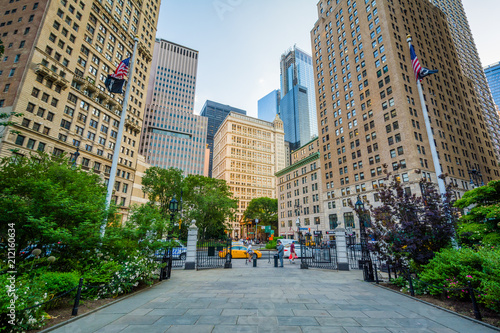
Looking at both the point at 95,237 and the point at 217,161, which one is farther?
the point at 217,161

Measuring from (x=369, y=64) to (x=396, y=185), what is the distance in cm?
5377

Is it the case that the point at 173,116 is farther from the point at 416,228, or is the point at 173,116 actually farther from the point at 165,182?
the point at 416,228

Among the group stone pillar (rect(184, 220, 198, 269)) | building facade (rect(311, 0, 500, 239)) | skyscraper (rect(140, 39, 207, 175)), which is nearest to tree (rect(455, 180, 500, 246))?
stone pillar (rect(184, 220, 198, 269))

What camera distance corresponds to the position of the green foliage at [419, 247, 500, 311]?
599 centimetres

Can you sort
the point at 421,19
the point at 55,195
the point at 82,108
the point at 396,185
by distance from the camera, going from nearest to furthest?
the point at 55,195, the point at 396,185, the point at 82,108, the point at 421,19

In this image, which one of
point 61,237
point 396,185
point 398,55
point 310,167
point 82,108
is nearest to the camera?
point 61,237

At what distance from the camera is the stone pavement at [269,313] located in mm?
5465

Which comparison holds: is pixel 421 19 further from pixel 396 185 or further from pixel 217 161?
pixel 217 161

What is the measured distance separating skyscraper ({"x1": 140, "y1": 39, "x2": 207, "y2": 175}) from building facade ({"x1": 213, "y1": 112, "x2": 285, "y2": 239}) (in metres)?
15.9

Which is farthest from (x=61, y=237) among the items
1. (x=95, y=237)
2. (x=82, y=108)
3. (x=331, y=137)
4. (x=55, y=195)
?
(x=331, y=137)

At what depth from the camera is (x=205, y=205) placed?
152ft

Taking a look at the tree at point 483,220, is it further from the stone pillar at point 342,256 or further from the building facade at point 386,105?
the building facade at point 386,105

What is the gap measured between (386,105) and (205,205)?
44733 millimetres

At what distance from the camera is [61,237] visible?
8.00 meters
